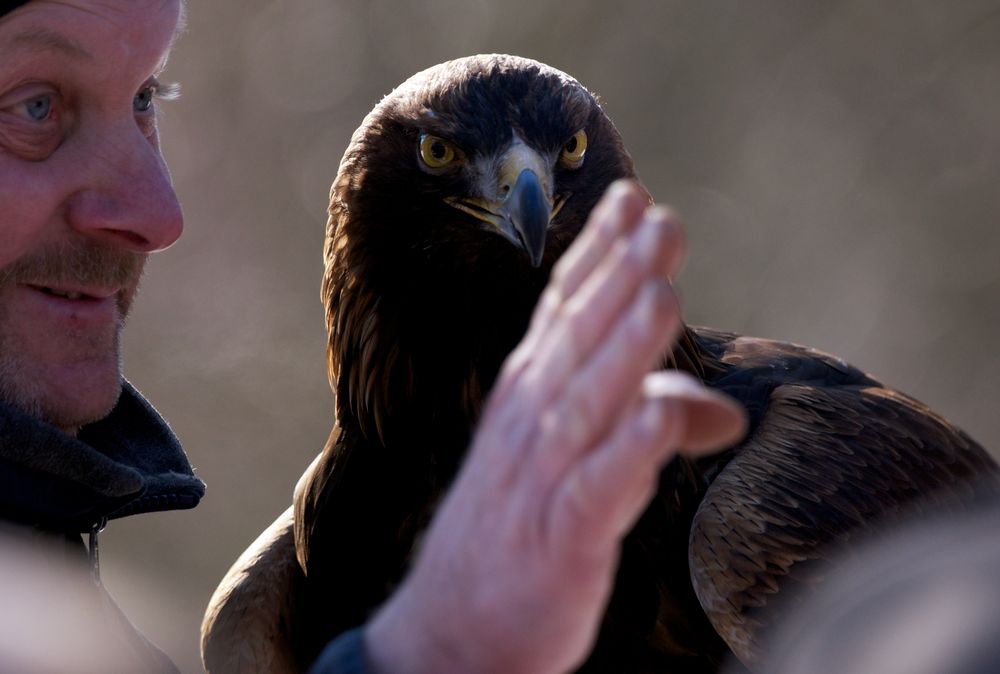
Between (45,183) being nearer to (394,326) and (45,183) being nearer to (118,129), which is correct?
(118,129)

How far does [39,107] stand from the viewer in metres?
2.00

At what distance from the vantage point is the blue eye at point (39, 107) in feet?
6.47

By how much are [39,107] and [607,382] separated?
142cm

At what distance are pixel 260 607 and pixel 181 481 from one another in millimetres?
518

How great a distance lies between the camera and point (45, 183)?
6.48 ft

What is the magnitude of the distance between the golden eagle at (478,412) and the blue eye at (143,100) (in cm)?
44

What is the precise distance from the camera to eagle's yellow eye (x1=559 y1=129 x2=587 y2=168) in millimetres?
2414

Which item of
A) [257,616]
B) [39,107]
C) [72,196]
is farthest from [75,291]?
[257,616]

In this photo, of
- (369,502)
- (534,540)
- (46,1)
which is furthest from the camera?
(369,502)

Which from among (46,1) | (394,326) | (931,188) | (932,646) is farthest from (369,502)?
(931,188)

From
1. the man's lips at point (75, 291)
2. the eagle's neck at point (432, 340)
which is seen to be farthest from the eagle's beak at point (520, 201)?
the man's lips at point (75, 291)

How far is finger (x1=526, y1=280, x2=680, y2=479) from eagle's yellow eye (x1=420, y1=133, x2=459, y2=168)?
151 cm

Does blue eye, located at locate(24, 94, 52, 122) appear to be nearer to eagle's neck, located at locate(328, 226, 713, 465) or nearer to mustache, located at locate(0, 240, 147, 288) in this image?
mustache, located at locate(0, 240, 147, 288)

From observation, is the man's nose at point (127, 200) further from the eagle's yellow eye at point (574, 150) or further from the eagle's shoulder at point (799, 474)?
the eagle's shoulder at point (799, 474)
